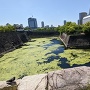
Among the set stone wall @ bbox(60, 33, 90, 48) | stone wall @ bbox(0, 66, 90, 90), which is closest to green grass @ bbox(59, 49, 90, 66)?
stone wall @ bbox(60, 33, 90, 48)

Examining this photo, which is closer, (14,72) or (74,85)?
(74,85)

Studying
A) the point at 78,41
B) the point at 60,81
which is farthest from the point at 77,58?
the point at 60,81

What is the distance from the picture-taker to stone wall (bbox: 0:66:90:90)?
7840 millimetres

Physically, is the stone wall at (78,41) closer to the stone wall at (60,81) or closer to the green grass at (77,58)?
the green grass at (77,58)

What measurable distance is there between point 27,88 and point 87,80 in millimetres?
2928

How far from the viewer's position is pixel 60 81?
8.00 m

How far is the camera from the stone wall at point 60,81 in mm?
7840

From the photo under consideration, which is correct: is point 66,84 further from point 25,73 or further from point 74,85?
point 25,73

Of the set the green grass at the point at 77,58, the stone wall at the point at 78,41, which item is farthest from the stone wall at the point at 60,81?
the stone wall at the point at 78,41

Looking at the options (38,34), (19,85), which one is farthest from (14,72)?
(38,34)

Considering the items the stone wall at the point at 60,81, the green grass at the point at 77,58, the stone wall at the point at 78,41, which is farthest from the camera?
the stone wall at the point at 78,41

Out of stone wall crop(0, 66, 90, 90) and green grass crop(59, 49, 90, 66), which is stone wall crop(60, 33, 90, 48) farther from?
stone wall crop(0, 66, 90, 90)

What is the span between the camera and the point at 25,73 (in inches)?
792

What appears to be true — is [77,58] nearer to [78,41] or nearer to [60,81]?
[78,41]
